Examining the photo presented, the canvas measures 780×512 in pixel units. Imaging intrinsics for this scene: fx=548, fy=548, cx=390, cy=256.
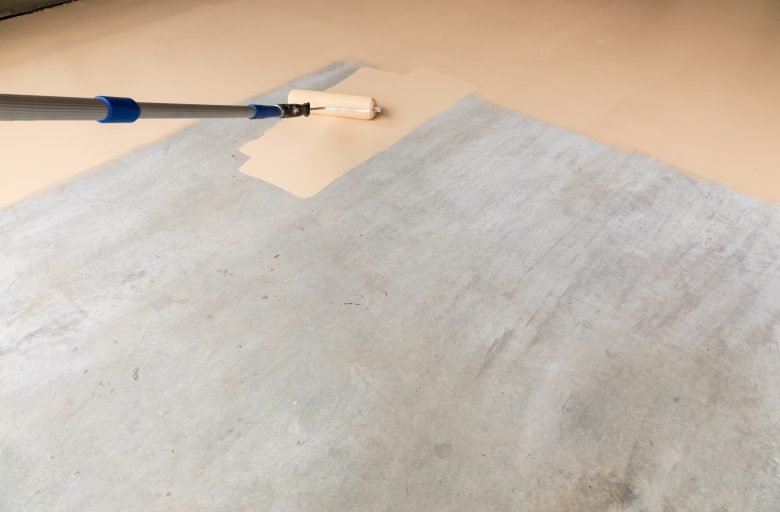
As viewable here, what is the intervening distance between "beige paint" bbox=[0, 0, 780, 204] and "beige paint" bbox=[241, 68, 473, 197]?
17 cm

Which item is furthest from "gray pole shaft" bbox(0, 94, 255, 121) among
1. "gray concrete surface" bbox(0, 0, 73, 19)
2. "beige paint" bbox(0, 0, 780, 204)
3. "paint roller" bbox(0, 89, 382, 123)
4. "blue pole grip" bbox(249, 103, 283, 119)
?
"gray concrete surface" bbox(0, 0, 73, 19)

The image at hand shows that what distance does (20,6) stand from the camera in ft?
10.5

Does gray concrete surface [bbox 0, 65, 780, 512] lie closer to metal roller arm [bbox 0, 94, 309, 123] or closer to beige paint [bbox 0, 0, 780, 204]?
beige paint [bbox 0, 0, 780, 204]

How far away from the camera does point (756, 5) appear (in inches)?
138

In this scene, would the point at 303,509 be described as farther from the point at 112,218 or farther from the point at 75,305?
the point at 112,218

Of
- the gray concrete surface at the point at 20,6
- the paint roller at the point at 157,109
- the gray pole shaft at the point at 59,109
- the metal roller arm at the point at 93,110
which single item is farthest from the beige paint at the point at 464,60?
the gray pole shaft at the point at 59,109

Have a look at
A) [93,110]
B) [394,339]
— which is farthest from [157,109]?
[394,339]

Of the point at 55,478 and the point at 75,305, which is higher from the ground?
the point at 75,305

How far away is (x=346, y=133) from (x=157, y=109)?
960 millimetres

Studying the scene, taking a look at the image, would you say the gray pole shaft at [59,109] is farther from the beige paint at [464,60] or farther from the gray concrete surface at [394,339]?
the beige paint at [464,60]

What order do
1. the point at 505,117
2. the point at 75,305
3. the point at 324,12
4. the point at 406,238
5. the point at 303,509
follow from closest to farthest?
the point at 303,509 → the point at 75,305 → the point at 406,238 → the point at 505,117 → the point at 324,12

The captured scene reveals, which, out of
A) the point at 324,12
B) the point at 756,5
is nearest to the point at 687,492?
the point at 324,12

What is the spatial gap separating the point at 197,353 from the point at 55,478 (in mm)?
430

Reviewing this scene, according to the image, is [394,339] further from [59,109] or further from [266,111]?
[266,111]
